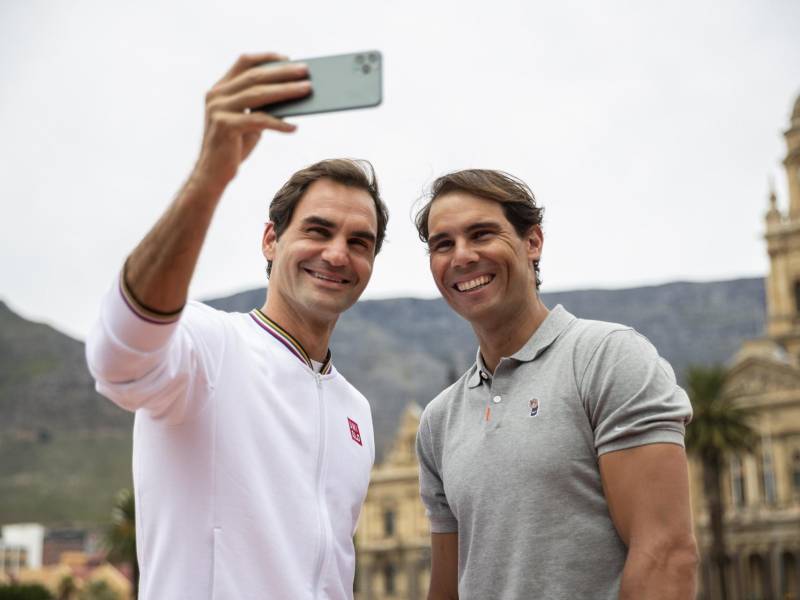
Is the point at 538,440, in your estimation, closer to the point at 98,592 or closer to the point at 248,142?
the point at 248,142

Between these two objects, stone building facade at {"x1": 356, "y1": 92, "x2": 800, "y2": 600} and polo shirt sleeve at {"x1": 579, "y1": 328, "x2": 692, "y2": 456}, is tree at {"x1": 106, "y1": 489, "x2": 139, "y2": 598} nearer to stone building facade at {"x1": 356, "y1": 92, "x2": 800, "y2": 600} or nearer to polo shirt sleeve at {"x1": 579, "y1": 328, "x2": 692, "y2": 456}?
stone building facade at {"x1": 356, "y1": 92, "x2": 800, "y2": 600}

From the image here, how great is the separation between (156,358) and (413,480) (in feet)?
184

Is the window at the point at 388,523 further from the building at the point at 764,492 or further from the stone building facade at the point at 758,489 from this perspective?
the building at the point at 764,492

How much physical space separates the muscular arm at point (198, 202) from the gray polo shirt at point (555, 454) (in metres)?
1.72

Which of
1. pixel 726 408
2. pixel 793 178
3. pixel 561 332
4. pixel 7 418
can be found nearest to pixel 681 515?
pixel 561 332

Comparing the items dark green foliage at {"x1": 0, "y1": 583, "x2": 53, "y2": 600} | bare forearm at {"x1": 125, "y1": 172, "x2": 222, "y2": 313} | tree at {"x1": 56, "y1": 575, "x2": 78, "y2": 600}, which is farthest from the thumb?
tree at {"x1": 56, "y1": 575, "x2": 78, "y2": 600}

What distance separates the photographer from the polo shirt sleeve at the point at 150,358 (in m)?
3.09

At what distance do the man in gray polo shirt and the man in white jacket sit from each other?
48cm

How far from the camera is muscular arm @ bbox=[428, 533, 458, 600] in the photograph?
488 cm

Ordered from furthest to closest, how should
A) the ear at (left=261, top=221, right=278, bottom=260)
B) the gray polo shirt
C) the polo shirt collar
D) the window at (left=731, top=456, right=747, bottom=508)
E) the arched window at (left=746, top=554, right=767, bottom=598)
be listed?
the window at (left=731, top=456, right=747, bottom=508) → the arched window at (left=746, top=554, right=767, bottom=598) → the ear at (left=261, top=221, right=278, bottom=260) → the polo shirt collar → the gray polo shirt

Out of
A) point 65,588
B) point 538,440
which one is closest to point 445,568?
point 538,440

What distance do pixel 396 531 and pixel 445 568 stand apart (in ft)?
182

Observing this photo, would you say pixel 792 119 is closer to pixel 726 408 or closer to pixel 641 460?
pixel 726 408

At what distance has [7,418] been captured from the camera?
178 metres
